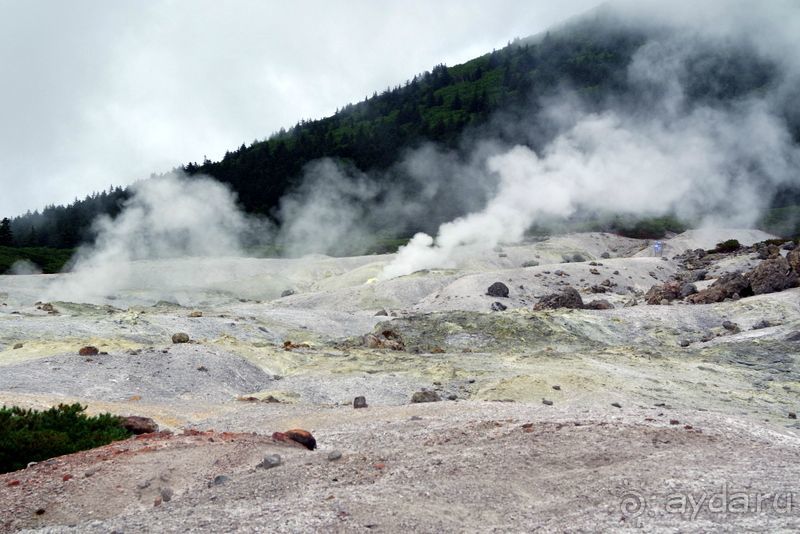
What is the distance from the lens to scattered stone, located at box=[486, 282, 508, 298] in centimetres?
3417

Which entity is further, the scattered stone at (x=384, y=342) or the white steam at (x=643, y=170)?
the white steam at (x=643, y=170)

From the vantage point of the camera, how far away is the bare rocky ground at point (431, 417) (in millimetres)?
6488

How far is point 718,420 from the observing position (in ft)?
31.0

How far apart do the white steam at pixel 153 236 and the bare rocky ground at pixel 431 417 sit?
58.0ft

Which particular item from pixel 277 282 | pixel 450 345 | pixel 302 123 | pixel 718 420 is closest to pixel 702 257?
pixel 277 282

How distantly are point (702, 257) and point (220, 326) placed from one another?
140 feet

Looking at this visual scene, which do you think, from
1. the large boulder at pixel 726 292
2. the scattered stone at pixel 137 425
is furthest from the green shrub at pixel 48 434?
the large boulder at pixel 726 292

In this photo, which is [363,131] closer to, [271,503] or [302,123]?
[302,123]

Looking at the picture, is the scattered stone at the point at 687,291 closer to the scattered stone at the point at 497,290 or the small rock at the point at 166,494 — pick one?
the scattered stone at the point at 497,290

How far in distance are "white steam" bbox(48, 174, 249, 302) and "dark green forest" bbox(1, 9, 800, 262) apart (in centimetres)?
1106

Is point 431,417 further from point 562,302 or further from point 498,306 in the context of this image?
point 498,306

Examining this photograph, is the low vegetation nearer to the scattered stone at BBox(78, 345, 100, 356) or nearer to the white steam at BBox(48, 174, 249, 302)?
the white steam at BBox(48, 174, 249, 302)

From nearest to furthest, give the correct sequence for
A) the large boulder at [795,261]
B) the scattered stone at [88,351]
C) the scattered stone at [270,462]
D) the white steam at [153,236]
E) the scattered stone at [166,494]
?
the scattered stone at [166,494] → the scattered stone at [270,462] → the scattered stone at [88,351] → the large boulder at [795,261] → the white steam at [153,236]

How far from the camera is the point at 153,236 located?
6003 cm
